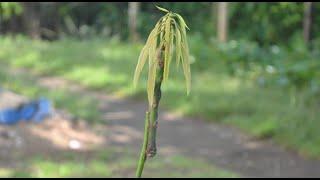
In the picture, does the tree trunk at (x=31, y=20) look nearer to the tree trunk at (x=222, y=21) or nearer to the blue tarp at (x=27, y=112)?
the tree trunk at (x=222, y=21)

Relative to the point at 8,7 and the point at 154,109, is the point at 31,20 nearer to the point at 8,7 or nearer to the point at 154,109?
the point at 8,7

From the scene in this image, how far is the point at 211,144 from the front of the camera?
7.18 metres

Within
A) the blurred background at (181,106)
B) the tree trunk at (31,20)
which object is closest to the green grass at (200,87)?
the blurred background at (181,106)

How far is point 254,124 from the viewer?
7.64m

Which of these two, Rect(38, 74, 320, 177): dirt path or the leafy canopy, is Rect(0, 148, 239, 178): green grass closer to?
Rect(38, 74, 320, 177): dirt path

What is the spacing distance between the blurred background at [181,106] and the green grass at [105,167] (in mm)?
10

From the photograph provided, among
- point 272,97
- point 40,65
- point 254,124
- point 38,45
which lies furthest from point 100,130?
point 38,45

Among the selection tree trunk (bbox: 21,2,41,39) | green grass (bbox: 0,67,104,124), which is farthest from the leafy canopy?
tree trunk (bbox: 21,2,41,39)

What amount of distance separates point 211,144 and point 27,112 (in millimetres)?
2108

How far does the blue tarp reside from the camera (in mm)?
6625

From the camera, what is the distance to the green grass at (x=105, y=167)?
5.17 meters

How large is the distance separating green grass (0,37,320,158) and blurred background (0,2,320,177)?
0.02 meters

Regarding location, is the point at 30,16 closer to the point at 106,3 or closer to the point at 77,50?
the point at 106,3

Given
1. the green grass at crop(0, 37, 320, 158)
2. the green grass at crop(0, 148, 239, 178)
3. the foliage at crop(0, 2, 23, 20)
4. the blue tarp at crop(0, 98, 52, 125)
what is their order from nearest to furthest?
the foliage at crop(0, 2, 23, 20)
the green grass at crop(0, 148, 239, 178)
the blue tarp at crop(0, 98, 52, 125)
the green grass at crop(0, 37, 320, 158)
